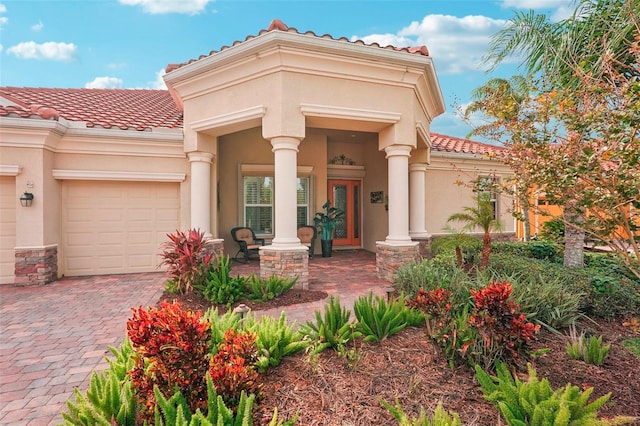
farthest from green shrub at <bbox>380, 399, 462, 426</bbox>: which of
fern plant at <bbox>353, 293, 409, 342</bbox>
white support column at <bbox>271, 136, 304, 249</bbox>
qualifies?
white support column at <bbox>271, 136, 304, 249</bbox>

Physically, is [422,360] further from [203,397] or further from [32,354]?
[32,354]

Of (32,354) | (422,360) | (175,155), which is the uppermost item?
(175,155)

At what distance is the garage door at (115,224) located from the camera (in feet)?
28.7

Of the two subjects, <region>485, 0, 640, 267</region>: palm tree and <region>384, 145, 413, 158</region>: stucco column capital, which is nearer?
<region>485, 0, 640, 267</region>: palm tree

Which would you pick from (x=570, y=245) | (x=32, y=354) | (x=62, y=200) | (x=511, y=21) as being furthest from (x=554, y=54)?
(x=62, y=200)

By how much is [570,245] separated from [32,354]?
10422mm

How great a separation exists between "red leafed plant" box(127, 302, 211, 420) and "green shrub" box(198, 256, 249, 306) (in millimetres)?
3290

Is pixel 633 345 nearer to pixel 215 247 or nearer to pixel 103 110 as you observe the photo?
pixel 215 247

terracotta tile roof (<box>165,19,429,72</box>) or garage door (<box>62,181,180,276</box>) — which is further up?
terracotta tile roof (<box>165,19,429,72</box>)

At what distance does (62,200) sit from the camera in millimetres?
8648

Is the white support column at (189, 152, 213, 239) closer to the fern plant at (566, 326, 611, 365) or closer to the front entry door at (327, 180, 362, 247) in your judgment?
the front entry door at (327, 180, 362, 247)

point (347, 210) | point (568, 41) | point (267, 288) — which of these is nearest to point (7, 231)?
point (267, 288)

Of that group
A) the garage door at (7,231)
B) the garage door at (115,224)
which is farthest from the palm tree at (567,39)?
the garage door at (7,231)

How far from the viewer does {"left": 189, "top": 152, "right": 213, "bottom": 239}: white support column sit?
8.73 meters
